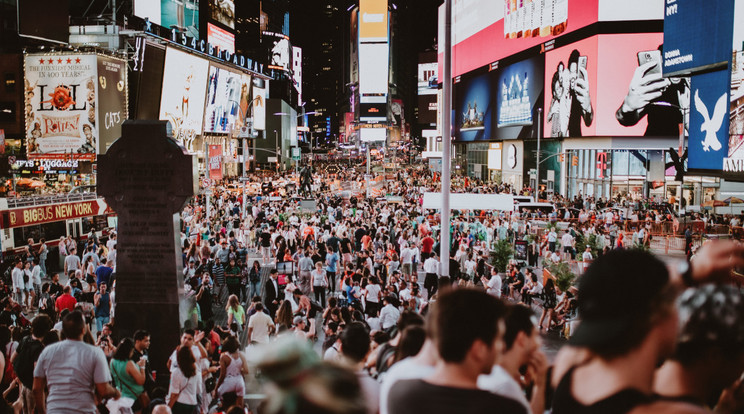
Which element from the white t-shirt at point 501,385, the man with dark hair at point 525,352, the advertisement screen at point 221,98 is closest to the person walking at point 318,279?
the man with dark hair at point 525,352

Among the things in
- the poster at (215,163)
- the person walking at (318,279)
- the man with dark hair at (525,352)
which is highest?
the poster at (215,163)

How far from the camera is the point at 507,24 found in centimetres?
6225

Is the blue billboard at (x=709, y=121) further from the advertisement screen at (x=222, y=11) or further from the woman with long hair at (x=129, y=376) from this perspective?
the advertisement screen at (x=222, y=11)

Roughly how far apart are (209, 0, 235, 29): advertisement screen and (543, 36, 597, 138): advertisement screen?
139 feet

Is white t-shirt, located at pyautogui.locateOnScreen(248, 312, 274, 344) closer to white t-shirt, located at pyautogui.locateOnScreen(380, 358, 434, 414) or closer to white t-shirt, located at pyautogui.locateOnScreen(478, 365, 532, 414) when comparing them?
white t-shirt, located at pyautogui.locateOnScreen(380, 358, 434, 414)

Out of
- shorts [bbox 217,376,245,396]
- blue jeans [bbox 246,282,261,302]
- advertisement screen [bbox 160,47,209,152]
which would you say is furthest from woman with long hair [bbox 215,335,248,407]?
advertisement screen [bbox 160,47,209,152]

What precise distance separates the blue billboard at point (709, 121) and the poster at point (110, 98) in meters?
34.3

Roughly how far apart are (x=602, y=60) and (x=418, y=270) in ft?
107

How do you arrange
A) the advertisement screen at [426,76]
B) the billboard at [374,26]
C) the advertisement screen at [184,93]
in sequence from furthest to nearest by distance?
1. the billboard at [374,26]
2. the advertisement screen at [426,76]
3. the advertisement screen at [184,93]

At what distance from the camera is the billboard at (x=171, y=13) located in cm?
Result: 5262

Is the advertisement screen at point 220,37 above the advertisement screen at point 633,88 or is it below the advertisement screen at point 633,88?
above

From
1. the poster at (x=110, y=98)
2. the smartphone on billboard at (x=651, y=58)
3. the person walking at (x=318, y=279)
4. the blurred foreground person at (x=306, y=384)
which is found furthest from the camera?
the smartphone on billboard at (x=651, y=58)

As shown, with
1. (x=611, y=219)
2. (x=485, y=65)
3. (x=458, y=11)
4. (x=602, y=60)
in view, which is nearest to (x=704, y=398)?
(x=611, y=219)

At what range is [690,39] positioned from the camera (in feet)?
91.8
